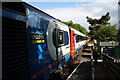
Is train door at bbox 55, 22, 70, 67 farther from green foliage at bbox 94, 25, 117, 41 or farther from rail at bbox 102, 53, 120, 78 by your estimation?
green foliage at bbox 94, 25, 117, 41

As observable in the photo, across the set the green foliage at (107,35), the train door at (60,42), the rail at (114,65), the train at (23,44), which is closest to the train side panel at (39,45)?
the train at (23,44)

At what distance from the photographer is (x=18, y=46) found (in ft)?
9.53

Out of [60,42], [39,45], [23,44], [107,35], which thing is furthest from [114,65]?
[107,35]

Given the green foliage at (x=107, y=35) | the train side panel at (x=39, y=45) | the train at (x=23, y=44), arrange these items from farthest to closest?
the green foliage at (x=107, y=35)
the train side panel at (x=39, y=45)
the train at (x=23, y=44)

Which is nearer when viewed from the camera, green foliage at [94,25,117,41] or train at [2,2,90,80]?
train at [2,2,90,80]

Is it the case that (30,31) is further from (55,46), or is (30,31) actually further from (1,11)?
(55,46)

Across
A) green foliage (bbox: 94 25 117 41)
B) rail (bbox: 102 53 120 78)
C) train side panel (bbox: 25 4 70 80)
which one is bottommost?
rail (bbox: 102 53 120 78)

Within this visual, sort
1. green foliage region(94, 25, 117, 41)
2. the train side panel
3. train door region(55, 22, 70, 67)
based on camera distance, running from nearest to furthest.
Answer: the train side panel, train door region(55, 22, 70, 67), green foliage region(94, 25, 117, 41)

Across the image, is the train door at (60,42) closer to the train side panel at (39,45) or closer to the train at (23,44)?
the train side panel at (39,45)

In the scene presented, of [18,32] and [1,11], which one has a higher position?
[1,11]

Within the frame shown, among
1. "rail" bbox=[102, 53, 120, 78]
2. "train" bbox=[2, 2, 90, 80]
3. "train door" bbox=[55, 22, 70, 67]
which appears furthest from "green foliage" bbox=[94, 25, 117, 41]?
"train" bbox=[2, 2, 90, 80]

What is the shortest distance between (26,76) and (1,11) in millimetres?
1703

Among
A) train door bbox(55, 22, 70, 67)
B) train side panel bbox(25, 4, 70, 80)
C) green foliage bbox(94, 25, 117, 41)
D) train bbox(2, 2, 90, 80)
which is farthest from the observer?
green foliage bbox(94, 25, 117, 41)

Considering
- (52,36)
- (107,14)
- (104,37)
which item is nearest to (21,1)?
(52,36)
